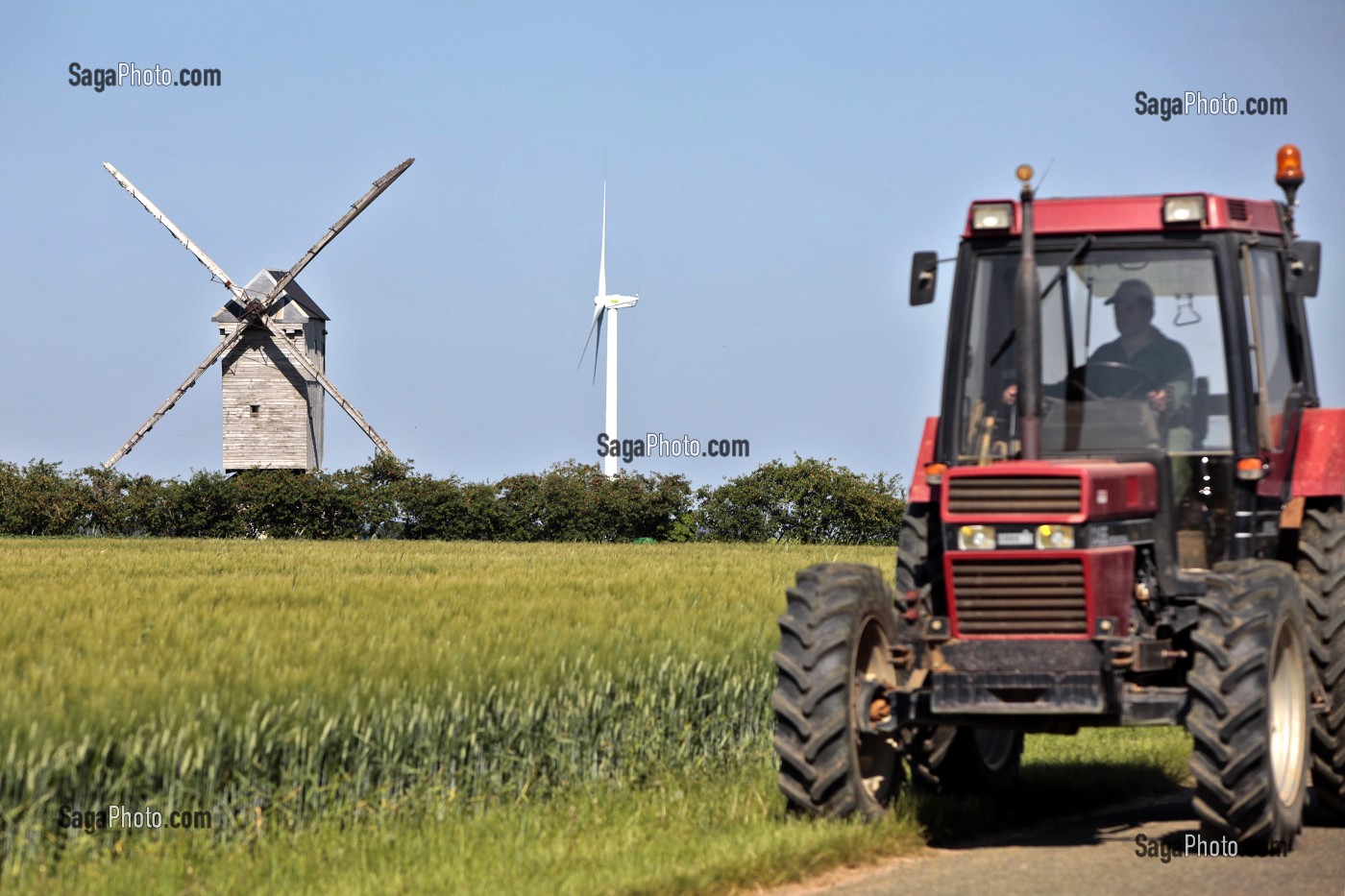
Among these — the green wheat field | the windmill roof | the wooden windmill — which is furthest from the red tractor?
the windmill roof

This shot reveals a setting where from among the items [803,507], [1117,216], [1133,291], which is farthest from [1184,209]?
[803,507]

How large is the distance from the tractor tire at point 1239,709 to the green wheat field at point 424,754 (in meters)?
1.46

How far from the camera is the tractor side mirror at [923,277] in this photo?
836 cm

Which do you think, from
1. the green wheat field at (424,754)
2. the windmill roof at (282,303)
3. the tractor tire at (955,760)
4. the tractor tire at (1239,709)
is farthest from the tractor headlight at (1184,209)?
the windmill roof at (282,303)

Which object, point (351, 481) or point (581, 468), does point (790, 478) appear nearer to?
point (581, 468)

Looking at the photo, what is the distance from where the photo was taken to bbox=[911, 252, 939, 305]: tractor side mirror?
8.36 meters

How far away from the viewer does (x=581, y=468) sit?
1586 inches

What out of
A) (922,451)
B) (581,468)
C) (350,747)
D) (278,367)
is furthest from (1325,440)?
(278,367)

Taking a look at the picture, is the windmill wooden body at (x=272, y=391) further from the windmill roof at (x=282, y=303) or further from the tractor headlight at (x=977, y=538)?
the tractor headlight at (x=977, y=538)

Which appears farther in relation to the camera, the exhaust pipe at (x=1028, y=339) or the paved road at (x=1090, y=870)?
the exhaust pipe at (x=1028, y=339)

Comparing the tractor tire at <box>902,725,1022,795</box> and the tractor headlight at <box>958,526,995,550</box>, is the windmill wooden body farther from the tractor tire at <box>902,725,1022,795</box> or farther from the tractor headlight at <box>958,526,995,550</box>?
the tractor headlight at <box>958,526,995,550</box>

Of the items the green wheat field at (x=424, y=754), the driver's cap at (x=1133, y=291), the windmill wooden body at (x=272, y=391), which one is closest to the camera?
the green wheat field at (x=424, y=754)

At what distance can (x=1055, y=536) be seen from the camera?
7.48m

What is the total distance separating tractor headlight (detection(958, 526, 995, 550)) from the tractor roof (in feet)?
5.67
